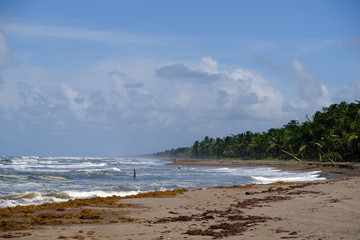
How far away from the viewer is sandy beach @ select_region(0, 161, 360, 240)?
992cm

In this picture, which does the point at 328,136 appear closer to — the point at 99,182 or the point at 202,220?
the point at 99,182

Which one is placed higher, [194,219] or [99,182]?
[194,219]

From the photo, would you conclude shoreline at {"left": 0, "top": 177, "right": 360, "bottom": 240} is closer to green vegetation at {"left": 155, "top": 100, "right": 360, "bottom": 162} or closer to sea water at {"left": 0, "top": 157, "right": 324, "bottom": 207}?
sea water at {"left": 0, "top": 157, "right": 324, "bottom": 207}

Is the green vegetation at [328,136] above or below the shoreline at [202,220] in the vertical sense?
above

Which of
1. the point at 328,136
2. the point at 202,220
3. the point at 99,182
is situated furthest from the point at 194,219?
the point at 328,136

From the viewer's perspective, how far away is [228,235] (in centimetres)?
973

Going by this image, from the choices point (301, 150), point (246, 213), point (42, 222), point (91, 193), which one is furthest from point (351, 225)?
point (301, 150)

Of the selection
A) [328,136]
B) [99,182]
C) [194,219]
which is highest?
[328,136]

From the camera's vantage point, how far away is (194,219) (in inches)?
502

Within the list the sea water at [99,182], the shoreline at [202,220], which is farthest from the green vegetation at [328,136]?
the shoreline at [202,220]

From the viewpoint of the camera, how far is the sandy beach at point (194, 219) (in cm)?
992

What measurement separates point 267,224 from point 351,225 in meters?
2.27

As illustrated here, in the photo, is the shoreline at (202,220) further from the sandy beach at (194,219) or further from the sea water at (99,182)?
the sea water at (99,182)

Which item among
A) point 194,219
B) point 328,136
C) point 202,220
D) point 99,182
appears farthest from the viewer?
point 328,136
